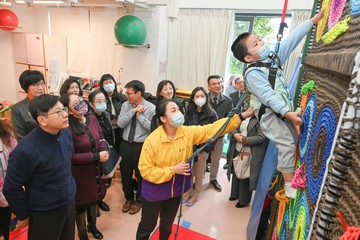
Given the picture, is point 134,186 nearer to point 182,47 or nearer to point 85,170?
point 85,170

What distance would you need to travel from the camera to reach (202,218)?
10.2ft

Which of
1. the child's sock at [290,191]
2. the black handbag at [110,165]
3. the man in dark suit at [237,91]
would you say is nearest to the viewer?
the child's sock at [290,191]

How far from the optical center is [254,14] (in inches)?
172

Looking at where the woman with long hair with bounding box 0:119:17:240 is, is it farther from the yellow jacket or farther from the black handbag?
the yellow jacket

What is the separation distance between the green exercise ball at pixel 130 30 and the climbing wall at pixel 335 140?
3609mm

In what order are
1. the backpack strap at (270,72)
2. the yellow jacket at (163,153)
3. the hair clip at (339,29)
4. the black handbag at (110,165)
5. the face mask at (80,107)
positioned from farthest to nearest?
the black handbag at (110,165) → the face mask at (80,107) → the yellow jacket at (163,153) → the backpack strap at (270,72) → the hair clip at (339,29)

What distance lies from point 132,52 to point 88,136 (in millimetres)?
2952

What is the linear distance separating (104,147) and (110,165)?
1.28 ft

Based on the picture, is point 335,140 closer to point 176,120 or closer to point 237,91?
point 176,120

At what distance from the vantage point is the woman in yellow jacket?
187 cm

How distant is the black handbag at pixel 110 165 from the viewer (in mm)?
2469

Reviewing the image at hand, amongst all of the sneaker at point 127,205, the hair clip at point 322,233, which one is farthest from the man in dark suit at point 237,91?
the hair clip at point 322,233

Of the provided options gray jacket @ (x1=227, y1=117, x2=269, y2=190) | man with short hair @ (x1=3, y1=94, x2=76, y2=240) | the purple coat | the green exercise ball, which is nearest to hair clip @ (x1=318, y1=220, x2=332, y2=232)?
man with short hair @ (x1=3, y1=94, x2=76, y2=240)

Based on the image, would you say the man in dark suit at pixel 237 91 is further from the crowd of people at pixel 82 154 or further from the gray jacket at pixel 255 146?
the gray jacket at pixel 255 146
